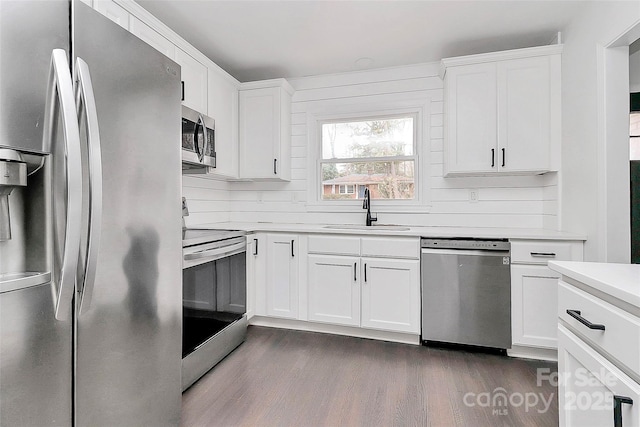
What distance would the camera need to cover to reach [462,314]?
245 centimetres

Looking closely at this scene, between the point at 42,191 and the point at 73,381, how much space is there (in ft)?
2.02

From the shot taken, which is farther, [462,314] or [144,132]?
[462,314]

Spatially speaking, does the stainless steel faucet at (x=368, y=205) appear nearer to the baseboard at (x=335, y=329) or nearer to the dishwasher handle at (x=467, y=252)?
the dishwasher handle at (x=467, y=252)

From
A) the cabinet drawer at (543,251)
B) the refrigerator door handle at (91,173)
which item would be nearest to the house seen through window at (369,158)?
the cabinet drawer at (543,251)

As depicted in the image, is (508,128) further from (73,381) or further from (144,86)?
(73,381)

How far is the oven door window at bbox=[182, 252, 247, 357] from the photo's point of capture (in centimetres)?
196

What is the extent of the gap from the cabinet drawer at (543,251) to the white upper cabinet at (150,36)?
2884mm

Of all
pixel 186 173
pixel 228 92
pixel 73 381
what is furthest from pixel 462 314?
pixel 228 92

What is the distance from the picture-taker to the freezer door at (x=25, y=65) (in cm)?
85

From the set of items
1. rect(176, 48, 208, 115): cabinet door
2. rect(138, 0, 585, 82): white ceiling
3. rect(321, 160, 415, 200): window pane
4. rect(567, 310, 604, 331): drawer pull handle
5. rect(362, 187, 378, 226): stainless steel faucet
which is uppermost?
rect(138, 0, 585, 82): white ceiling

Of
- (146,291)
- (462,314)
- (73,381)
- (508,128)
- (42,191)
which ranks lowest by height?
(462,314)

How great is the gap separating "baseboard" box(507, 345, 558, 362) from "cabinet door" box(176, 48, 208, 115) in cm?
309

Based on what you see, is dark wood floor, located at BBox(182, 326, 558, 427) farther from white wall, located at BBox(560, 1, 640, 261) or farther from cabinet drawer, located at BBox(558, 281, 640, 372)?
white wall, located at BBox(560, 1, 640, 261)

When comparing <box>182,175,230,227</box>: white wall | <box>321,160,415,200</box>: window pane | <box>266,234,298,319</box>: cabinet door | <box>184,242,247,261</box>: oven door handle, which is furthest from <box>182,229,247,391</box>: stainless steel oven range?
<box>321,160,415,200</box>: window pane
